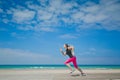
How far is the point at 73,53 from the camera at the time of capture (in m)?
11.0

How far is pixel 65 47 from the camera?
11086 mm

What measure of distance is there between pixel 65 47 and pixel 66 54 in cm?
44

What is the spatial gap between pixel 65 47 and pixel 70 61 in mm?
916

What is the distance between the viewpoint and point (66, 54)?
11109 mm

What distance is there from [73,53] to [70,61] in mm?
528

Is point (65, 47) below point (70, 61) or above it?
above

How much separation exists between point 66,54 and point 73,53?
452mm

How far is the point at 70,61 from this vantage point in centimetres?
1100
